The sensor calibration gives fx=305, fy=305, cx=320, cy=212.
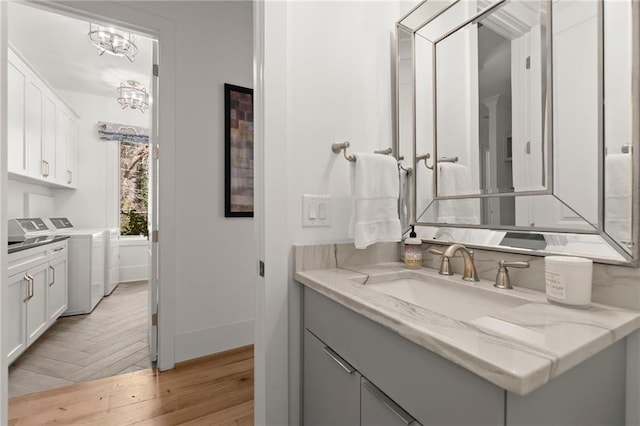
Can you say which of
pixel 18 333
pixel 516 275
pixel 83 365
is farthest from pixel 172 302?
pixel 516 275

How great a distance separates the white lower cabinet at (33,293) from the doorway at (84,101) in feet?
1.65

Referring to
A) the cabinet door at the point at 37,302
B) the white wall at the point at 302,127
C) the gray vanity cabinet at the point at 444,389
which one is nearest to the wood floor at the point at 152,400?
the white wall at the point at 302,127

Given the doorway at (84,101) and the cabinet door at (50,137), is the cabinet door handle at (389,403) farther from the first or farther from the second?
the cabinet door at (50,137)

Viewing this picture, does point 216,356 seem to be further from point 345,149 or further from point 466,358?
point 466,358

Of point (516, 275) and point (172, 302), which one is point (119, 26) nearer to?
point (172, 302)

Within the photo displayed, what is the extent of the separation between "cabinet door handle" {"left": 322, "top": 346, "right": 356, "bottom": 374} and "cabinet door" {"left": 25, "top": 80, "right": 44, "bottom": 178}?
3.45 m

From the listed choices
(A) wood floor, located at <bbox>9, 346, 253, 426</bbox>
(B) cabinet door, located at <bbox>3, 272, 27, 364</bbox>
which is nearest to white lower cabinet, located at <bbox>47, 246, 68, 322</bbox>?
(B) cabinet door, located at <bbox>3, 272, 27, 364</bbox>

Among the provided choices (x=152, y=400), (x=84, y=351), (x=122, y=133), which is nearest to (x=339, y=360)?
(x=152, y=400)

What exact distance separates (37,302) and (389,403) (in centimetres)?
302

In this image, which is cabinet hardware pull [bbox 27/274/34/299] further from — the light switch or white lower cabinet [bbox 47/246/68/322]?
the light switch

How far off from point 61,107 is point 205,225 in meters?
3.08

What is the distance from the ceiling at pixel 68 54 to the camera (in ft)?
9.00

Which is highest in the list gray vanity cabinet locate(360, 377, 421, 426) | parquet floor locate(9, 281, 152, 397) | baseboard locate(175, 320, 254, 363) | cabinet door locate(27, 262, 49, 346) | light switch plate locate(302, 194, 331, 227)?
light switch plate locate(302, 194, 331, 227)

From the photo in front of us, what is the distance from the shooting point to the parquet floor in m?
1.99
